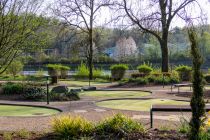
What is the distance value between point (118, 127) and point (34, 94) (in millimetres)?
10667

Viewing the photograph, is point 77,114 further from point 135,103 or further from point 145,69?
point 145,69

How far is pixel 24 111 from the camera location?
1436cm

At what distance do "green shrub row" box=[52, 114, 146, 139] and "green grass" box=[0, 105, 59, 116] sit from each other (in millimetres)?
5580

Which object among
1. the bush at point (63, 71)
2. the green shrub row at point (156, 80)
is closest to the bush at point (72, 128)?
the green shrub row at point (156, 80)

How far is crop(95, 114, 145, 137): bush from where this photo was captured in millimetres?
7785

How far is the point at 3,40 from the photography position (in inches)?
345

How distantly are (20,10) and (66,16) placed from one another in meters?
27.0

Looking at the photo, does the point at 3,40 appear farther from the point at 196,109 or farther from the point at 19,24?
the point at 196,109

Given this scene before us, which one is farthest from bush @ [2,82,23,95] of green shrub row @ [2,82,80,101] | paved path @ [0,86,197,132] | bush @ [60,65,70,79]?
bush @ [60,65,70,79]

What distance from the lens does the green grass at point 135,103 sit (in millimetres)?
15219

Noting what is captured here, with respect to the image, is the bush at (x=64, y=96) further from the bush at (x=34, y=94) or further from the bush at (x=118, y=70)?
the bush at (x=118, y=70)

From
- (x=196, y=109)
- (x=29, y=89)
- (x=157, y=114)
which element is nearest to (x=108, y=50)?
(x=29, y=89)

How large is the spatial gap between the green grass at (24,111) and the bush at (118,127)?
18.7 feet

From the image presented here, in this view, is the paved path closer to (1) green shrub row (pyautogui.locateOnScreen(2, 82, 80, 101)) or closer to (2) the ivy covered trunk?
(1) green shrub row (pyautogui.locateOnScreen(2, 82, 80, 101))
